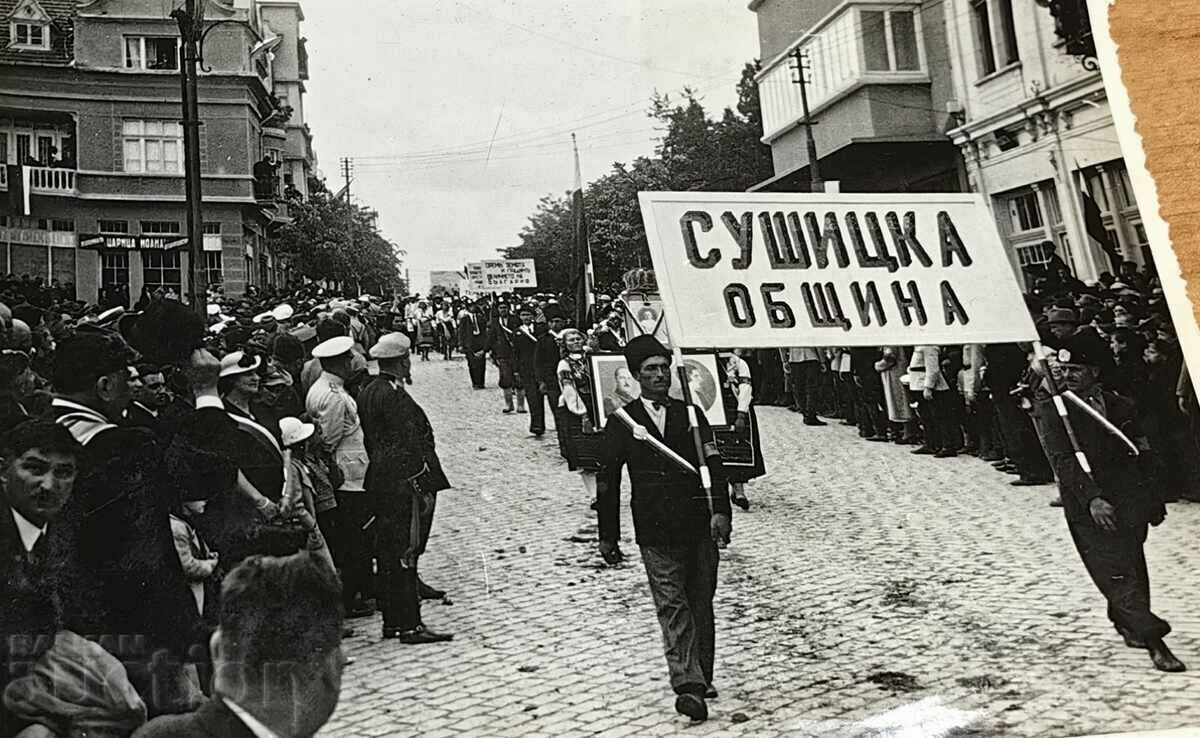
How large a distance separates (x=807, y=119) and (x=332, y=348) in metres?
1.77

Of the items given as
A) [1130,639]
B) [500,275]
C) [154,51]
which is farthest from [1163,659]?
[154,51]

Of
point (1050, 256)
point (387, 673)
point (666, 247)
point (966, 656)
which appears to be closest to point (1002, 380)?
point (1050, 256)

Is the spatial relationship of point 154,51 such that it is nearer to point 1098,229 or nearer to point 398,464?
point 398,464

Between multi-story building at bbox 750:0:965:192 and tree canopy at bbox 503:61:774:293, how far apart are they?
0.35ft

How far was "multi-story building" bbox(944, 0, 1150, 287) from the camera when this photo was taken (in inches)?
113

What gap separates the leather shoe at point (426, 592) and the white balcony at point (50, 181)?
152cm

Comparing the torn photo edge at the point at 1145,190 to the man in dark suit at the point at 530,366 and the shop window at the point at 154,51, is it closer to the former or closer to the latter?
the man in dark suit at the point at 530,366

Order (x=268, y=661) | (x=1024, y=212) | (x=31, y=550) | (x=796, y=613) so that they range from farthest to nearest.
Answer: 1. (x=1024, y=212)
2. (x=796, y=613)
3. (x=31, y=550)
4. (x=268, y=661)

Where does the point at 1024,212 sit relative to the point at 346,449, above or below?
above

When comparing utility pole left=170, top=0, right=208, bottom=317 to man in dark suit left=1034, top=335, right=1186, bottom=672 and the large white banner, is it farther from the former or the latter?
man in dark suit left=1034, top=335, right=1186, bottom=672

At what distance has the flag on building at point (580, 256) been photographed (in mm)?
2721

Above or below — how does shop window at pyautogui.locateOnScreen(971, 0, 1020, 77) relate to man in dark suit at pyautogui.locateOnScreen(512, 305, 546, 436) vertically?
above

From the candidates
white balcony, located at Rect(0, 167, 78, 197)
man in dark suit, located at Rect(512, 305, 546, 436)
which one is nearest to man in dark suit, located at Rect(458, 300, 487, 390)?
man in dark suit, located at Rect(512, 305, 546, 436)

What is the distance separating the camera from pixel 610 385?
253 cm
